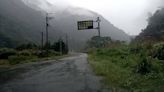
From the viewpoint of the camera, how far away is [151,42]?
2627 centimetres

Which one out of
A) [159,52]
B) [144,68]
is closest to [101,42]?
[159,52]

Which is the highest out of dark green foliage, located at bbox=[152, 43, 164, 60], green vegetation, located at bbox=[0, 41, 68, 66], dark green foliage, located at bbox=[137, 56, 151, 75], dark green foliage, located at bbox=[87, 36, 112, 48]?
dark green foliage, located at bbox=[87, 36, 112, 48]

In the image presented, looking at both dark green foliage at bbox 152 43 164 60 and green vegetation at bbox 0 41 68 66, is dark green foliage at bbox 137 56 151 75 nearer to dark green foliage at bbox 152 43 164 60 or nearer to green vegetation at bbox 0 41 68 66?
dark green foliage at bbox 152 43 164 60

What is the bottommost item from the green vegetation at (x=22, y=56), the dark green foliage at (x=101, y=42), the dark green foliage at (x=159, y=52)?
the green vegetation at (x=22, y=56)

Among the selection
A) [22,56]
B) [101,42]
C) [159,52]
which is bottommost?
[22,56]

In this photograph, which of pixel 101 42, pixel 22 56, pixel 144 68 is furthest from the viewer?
pixel 101 42

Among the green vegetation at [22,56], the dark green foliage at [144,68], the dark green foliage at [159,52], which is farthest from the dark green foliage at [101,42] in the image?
the dark green foliage at [144,68]

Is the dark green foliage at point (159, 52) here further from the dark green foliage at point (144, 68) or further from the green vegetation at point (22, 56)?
the green vegetation at point (22, 56)

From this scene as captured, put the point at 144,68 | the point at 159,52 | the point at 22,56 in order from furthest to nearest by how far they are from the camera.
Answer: the point at 22,56 < the point at 159,52 < the point at 144,68

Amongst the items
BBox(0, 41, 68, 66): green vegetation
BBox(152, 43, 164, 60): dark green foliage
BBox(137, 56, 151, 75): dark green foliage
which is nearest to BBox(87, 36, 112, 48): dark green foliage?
BBox(0, 41, 68, 66): green vegetation

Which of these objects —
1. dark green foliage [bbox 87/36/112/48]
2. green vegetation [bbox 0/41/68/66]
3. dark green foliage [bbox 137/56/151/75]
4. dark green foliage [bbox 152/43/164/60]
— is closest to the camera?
dark green foliage [bbox 137/56/151/75]

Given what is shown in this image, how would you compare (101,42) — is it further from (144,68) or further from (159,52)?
(144,68)

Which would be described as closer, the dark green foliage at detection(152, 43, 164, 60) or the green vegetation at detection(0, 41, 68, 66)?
the dark green foliage at detection(152, 43, 164, 60)

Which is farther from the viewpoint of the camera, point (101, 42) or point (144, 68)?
point (101, 42)
